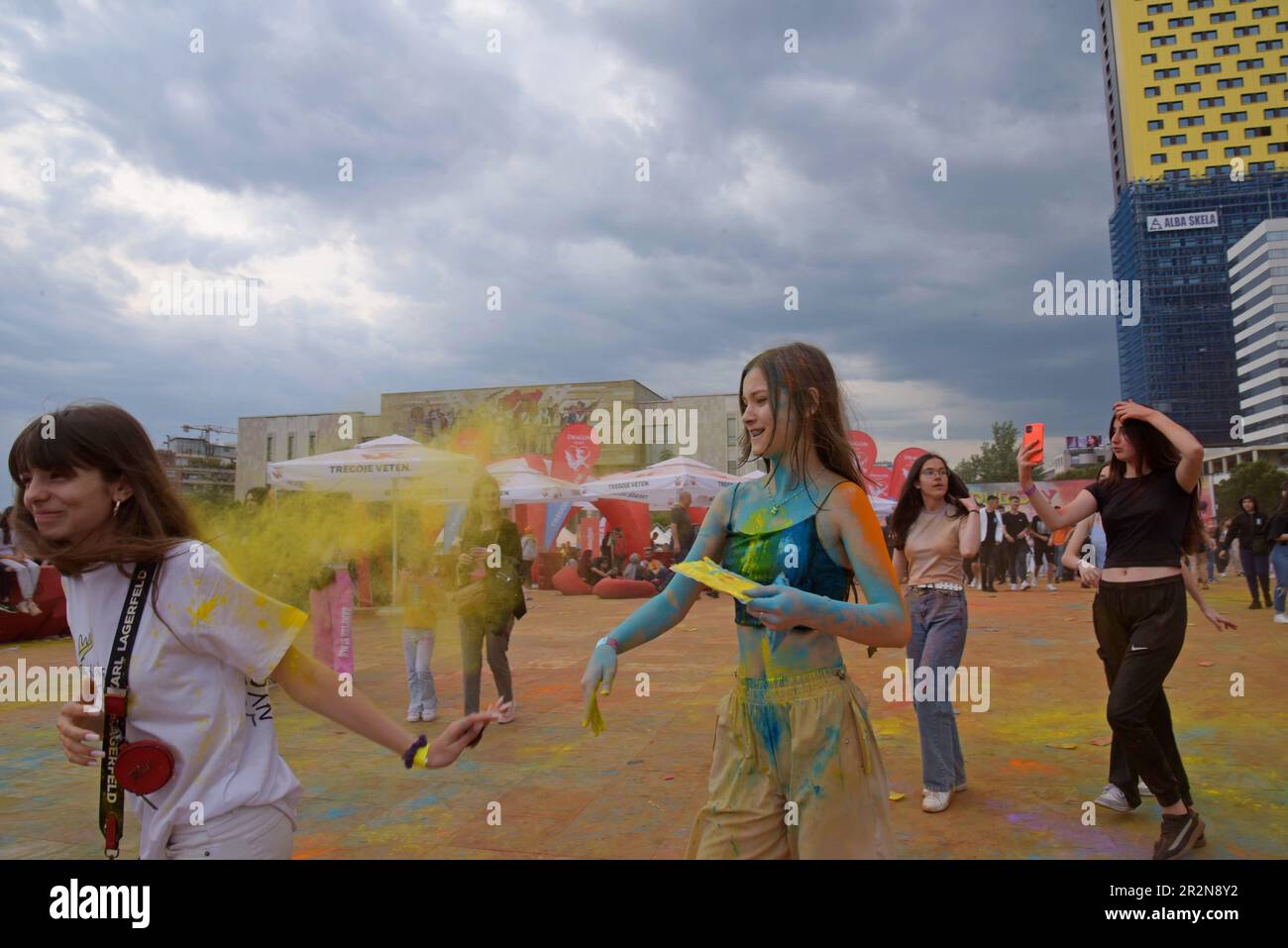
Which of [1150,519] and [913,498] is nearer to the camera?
[1150,519]

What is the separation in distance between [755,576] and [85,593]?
4.93 ft

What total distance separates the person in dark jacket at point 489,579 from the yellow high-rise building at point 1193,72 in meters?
25.6

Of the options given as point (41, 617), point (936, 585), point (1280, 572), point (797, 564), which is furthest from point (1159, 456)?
point (41, 617)

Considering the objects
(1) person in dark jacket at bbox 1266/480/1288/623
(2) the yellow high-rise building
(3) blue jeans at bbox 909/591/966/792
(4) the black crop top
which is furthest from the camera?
(2) the yellow high-rise building

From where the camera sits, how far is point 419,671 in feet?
20.3

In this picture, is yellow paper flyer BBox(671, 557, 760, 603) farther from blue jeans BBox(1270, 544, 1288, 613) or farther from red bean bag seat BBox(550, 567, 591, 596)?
red bean bag seat BBox(550, 567, 591, 596)

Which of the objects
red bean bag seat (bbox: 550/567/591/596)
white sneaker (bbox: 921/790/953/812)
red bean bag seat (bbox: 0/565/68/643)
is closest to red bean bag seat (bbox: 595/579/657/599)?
red bean bag seat (bbox: 550/567/591/596)

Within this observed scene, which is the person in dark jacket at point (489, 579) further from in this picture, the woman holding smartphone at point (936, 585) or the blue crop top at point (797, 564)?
the blue crop top at point (797, 564)

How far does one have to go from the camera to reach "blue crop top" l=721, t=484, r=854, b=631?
1.97 meters

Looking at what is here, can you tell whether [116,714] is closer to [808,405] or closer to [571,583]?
Answer: [808,405]

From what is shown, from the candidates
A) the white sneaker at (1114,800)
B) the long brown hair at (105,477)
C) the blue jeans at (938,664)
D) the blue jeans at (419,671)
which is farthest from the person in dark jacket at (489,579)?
the long brown hair at (105,477)

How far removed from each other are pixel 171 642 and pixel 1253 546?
14.2 meters

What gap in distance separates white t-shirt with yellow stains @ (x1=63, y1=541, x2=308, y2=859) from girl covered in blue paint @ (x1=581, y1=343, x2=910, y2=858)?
74 cm
